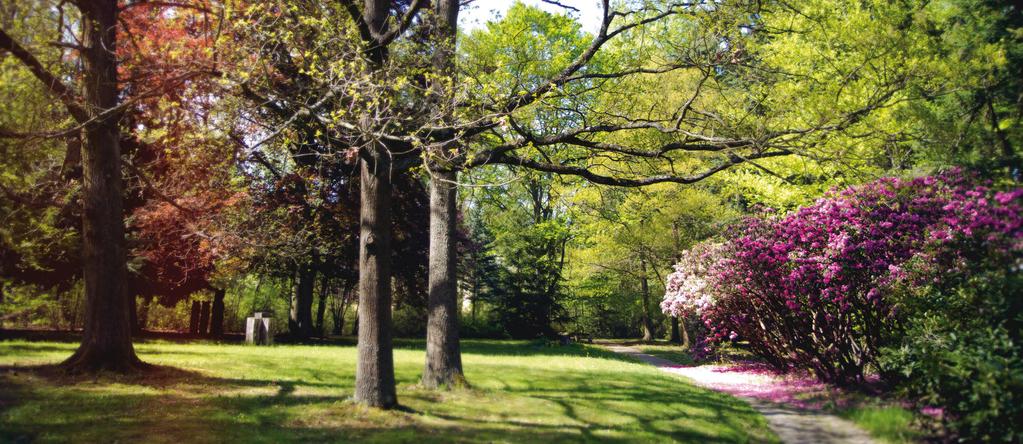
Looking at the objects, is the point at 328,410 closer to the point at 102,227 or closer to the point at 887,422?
the point at 102,227

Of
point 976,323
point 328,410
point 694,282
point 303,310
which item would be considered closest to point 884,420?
point 976,323

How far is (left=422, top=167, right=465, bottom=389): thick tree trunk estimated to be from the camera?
9289mm

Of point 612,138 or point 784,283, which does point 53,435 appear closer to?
point 784,283

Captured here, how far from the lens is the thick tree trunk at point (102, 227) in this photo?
898 centimetres

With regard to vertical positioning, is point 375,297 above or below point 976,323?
above

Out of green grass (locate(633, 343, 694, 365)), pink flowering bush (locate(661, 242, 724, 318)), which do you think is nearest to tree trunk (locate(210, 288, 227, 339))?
pink flowering bush (locate(661, 242, 724, 318))

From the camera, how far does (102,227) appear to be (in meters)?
9.16

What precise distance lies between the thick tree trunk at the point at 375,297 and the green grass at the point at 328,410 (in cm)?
31

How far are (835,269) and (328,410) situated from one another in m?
8.05

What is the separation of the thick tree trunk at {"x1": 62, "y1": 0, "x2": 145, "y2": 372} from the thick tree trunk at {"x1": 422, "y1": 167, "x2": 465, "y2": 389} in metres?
4.86

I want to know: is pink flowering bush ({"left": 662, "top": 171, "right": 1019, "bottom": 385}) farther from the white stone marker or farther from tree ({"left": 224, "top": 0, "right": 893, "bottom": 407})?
the white stone marker

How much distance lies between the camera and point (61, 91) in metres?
8.45

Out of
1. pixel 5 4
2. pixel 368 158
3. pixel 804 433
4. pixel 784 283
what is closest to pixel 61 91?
pixel 5 4

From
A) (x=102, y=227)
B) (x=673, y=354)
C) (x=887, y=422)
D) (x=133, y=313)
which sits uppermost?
(x=102, y=227)
